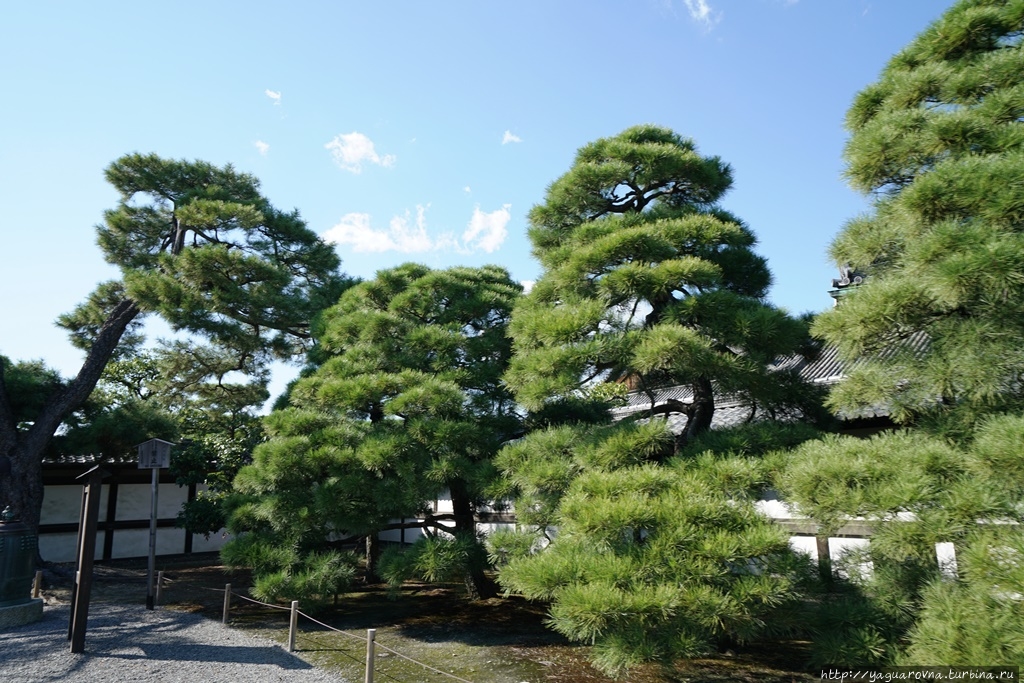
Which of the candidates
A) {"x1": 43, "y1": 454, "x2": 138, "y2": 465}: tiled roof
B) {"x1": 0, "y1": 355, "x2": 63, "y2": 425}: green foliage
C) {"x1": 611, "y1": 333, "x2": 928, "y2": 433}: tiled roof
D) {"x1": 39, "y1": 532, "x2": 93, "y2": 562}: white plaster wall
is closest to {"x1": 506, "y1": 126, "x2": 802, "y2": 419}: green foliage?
{"x1": 611, "y1": 333, "x2": 928, "y2": 433}: tiled roof

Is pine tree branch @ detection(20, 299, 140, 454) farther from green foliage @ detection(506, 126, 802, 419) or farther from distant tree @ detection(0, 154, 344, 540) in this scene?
green foliage @ detection(506, 126, 802, 419)

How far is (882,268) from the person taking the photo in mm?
3945

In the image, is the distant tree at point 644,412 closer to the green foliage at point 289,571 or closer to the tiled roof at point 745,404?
Result: the tiled roof at point 745,404

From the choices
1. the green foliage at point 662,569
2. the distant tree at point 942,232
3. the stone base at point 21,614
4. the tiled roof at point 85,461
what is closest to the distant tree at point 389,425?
the green foliage at point 662,569

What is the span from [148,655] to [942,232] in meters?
7.09

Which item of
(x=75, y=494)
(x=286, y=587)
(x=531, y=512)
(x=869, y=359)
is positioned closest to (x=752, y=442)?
(x=869, y=359)

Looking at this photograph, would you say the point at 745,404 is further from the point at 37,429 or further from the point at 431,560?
the point at 37,429

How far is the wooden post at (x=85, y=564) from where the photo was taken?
555 centimetres

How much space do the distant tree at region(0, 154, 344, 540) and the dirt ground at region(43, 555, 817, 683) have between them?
2400mm

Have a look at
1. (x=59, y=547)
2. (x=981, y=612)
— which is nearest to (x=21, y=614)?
(x=59, y=547)

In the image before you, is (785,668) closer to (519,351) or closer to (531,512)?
(531,512)

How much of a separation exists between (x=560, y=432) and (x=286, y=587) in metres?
3.26

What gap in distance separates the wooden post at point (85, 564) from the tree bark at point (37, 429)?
3917 mm

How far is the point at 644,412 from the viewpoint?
484cm
